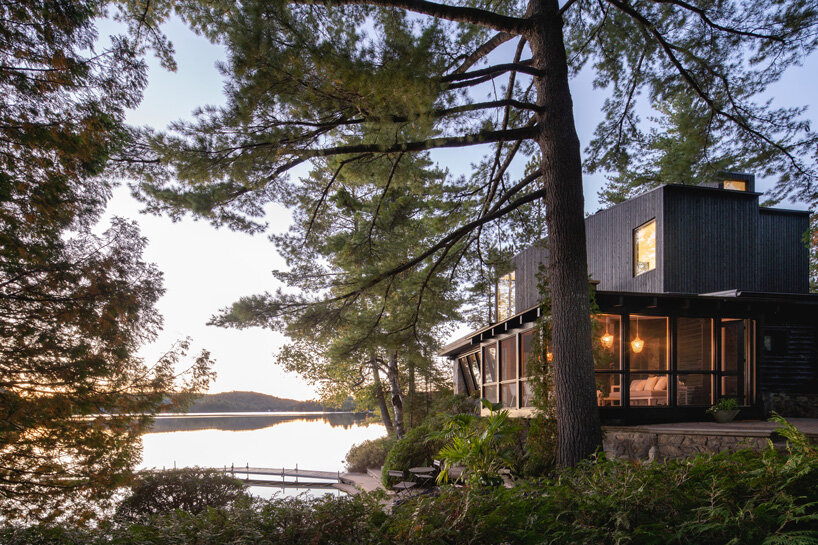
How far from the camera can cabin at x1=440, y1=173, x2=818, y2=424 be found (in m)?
10.7

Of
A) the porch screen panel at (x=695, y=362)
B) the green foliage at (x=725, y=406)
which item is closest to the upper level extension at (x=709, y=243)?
the porch screen panel at (x=695, y=362)

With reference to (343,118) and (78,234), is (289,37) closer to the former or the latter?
(343,118)

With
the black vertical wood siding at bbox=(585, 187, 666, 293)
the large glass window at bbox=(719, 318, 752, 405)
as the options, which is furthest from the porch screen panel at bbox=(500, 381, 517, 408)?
the large glass window at bbox=(719, 318, 752, 405)

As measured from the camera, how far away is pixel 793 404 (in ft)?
39.1

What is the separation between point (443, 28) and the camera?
7.11 metres

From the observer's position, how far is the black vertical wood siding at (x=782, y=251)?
14320mm

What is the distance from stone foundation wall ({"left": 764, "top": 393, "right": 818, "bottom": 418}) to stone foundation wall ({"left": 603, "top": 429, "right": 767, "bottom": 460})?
518 cm

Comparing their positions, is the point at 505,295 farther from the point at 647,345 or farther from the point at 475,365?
the point at 647,345

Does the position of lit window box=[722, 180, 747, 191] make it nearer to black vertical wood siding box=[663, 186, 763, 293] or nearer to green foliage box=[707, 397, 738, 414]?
black vertical wood siding box=[663, 186, 763, 293]

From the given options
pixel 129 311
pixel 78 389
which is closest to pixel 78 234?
pixel 129 311

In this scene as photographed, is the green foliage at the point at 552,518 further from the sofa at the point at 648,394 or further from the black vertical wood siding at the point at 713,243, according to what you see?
the black vertical wood siding at the point at 713,243

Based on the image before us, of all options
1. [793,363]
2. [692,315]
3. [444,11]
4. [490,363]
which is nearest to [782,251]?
[793,363]

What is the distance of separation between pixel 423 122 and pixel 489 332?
28.9 feet

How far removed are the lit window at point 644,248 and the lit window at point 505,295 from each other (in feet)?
20.7
